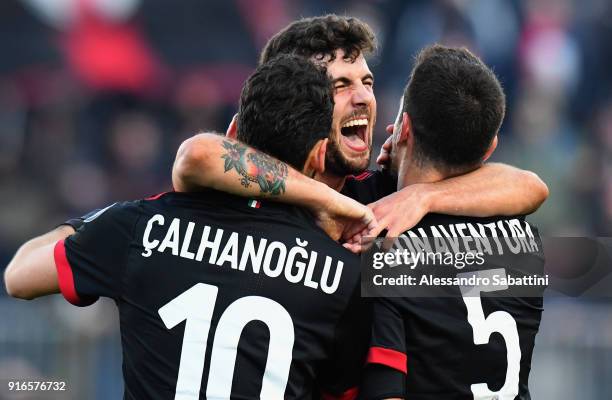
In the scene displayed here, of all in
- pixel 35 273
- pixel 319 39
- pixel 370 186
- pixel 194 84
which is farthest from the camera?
pixel 194 84

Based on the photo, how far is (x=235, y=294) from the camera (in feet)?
11.5

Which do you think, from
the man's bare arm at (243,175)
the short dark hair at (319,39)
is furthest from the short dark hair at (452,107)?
the short dark hair at (319,39)

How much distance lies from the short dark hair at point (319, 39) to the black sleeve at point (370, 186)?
62 centimetres

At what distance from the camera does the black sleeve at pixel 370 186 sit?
4461 millimetres

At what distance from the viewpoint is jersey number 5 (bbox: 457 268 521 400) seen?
12.4 ft

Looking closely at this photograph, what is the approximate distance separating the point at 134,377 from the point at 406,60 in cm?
747

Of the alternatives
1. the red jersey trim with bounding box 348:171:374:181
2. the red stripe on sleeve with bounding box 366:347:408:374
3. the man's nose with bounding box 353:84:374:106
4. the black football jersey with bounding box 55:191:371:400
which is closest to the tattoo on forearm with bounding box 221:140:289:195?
the black football jersey with bounding box 55:191:371:400

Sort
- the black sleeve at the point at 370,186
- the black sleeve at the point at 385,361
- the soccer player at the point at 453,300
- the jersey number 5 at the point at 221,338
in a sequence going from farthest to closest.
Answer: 1. the black sleeve at the point at 370,186
2. the soccer player at the point at 453,300
3. the black sleeve at the point at 385,361
4. the jersey number 5 at the point at 221,338

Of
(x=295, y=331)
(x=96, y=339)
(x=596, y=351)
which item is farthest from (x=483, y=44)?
(x=295, y=331)

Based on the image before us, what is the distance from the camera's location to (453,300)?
377cm

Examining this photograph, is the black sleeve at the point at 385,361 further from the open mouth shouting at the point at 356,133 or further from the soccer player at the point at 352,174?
the open mouth shouting at the point at 356,133

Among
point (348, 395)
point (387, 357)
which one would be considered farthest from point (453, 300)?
point (348, 395)

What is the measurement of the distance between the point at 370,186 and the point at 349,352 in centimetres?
111

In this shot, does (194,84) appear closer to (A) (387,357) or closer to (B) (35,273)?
(B) (35,273)
